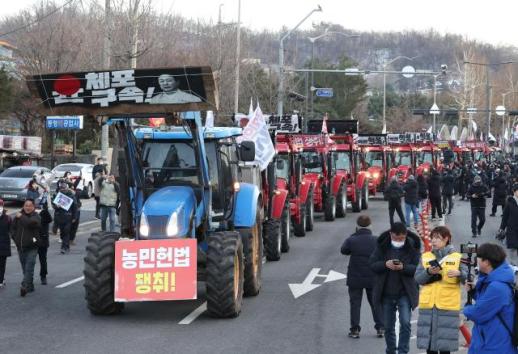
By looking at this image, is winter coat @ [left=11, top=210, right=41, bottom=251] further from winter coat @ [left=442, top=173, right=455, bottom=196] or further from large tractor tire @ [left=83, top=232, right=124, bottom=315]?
winter coat @ [left=442, top=173, right=455, bottom=196]

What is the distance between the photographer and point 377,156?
42.5 metres

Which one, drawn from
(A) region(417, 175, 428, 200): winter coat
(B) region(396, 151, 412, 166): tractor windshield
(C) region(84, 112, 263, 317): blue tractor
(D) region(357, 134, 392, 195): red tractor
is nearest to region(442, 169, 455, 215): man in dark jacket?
(A) region(417, 175, 428, 200): winter coat

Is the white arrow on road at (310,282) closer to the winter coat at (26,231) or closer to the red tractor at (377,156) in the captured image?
the winter coat at (26,231)

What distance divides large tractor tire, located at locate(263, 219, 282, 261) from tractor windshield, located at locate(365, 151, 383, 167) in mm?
23024

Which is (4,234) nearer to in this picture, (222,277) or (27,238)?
(27,238)

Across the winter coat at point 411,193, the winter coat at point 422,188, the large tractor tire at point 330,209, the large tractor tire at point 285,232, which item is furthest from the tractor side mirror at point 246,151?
the large tractor tire at point 330,209

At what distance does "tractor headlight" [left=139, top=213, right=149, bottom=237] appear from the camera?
1303 centimetres

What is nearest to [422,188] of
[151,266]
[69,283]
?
[69,283]

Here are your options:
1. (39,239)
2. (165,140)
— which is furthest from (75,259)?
(165,140)

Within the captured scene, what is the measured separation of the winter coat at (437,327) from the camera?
9031 mm

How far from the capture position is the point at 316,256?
67.1 ft

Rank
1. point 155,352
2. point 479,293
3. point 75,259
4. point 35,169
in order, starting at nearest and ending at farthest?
point 479,293, point 155,352, point 75,259, point 35,169

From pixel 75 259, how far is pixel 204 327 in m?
8.17

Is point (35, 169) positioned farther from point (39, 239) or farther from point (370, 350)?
point (370, 350)
